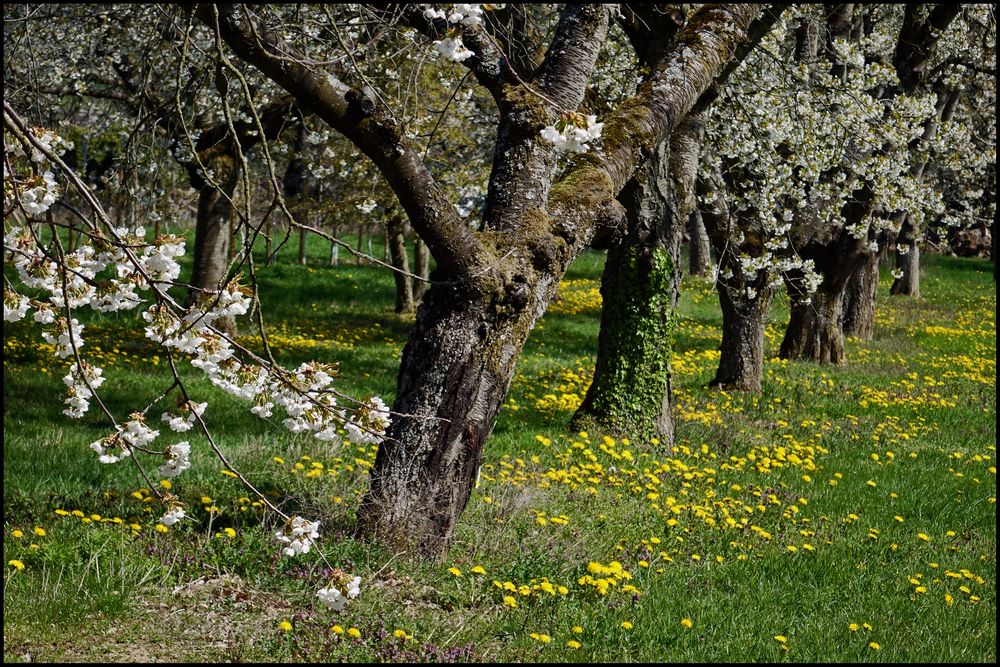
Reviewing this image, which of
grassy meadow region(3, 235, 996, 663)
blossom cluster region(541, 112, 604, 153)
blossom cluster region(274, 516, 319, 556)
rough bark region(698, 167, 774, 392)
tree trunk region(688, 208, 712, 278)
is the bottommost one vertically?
grassy meadow region(3, 235, 996, 663)

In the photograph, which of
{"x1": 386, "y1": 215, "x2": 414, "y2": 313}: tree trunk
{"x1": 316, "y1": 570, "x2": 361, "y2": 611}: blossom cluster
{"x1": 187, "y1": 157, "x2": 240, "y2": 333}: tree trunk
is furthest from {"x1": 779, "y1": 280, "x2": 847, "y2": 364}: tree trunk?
{"x1": 316, "y1": 570, "x2": 361, "y2": 611}: blossom cluster

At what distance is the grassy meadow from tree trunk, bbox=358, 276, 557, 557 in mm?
177

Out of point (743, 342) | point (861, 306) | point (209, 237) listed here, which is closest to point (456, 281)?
point (743, 342)

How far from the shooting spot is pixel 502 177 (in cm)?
516

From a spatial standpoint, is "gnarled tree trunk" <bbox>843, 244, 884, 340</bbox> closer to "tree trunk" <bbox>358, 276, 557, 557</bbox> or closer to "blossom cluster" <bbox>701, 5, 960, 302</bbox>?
"blossom cluster" <bbox>701, 5, 960, 302</bbox>

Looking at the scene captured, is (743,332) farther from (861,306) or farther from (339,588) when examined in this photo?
(339,588)

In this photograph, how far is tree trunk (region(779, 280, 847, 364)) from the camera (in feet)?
45.8

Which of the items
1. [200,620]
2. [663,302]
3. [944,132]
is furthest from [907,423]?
[200,620]

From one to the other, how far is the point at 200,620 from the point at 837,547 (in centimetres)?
389

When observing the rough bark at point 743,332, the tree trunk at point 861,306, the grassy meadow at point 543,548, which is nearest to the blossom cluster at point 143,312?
the grassy meadow at point 543,548

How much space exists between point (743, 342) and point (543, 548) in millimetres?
7121

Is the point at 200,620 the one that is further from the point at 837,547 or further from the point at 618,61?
the point at 618,61

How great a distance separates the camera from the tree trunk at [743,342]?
1152 centimetres

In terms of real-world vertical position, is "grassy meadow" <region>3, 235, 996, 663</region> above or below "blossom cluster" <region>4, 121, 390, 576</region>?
below
